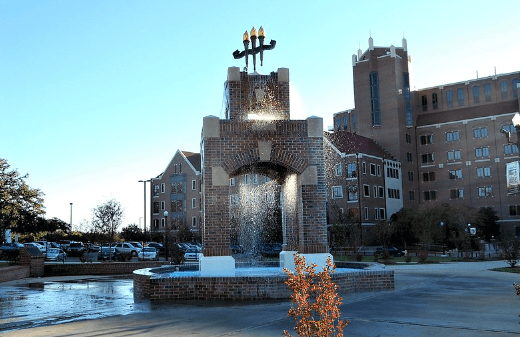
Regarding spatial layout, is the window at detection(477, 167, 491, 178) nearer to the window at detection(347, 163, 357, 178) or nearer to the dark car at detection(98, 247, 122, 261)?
the window at detection(347, 163, 357, 178)

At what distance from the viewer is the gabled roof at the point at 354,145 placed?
67500 millimetres

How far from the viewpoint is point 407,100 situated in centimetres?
7881

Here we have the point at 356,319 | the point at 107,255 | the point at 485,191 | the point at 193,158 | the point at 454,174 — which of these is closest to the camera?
the point at 356,319

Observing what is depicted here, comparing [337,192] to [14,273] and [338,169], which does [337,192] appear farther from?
[14,273]

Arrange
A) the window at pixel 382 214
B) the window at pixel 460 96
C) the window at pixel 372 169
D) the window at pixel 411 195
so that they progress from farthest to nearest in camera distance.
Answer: the window at pixel 460 96, the window at pixel 411 195, the window at pixel 382 214, the window at pixel 372 169

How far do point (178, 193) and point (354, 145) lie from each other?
29.4 meters

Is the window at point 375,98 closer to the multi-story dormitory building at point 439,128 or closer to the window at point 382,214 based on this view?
the multi-story dormitory building at point 439,128

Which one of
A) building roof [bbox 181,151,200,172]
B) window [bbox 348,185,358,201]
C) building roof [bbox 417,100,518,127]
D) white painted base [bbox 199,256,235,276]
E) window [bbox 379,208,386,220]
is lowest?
white painted base [bbox 199,256,235,276]

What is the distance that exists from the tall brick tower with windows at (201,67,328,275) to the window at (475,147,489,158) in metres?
66.1

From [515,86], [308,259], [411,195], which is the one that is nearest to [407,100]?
[411,195]

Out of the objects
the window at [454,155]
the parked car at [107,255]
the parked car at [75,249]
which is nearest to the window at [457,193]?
the window at [454,155]

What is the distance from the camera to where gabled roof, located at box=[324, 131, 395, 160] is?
6750cm

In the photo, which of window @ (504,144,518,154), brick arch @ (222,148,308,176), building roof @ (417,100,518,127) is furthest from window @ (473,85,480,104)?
brick arch @ (222,148,308,176)

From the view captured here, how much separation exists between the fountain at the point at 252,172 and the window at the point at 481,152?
215 ft
